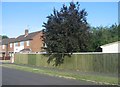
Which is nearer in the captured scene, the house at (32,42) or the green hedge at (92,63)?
the green hedge at (92,63)

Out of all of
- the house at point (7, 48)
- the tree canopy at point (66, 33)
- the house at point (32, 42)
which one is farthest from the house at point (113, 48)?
the house at point (7, 48)

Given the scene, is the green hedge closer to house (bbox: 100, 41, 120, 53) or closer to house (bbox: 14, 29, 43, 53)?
house (bbox: 100, 41, 120, 53)

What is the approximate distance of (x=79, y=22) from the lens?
37.7 metres

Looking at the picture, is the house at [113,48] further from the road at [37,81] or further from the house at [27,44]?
the house at [27,44]

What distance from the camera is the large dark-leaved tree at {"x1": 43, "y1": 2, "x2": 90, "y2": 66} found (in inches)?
1447

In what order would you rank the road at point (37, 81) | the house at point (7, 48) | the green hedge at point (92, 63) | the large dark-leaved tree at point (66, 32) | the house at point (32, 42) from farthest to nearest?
the house at point (7, 48) → the house at point (32, 42) → the large dark-leaved tree at point (66, 32) → the green hedge at point (92, 63) → the road at point (37, 81)

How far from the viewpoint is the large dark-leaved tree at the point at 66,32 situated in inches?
1447

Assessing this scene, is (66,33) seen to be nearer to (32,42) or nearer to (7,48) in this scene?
(32,42)

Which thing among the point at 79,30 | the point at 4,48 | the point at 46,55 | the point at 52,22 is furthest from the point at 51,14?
the point at 4,48

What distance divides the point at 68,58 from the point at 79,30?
3918 millimetres

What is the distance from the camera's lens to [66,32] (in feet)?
120

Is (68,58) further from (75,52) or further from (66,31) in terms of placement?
(66,31)

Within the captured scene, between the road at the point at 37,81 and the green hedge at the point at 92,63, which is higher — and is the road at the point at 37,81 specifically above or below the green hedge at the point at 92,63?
below

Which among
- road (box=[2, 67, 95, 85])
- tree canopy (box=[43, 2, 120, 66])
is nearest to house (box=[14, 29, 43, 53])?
tree canopy (box=[43, 2, 120, 66])
